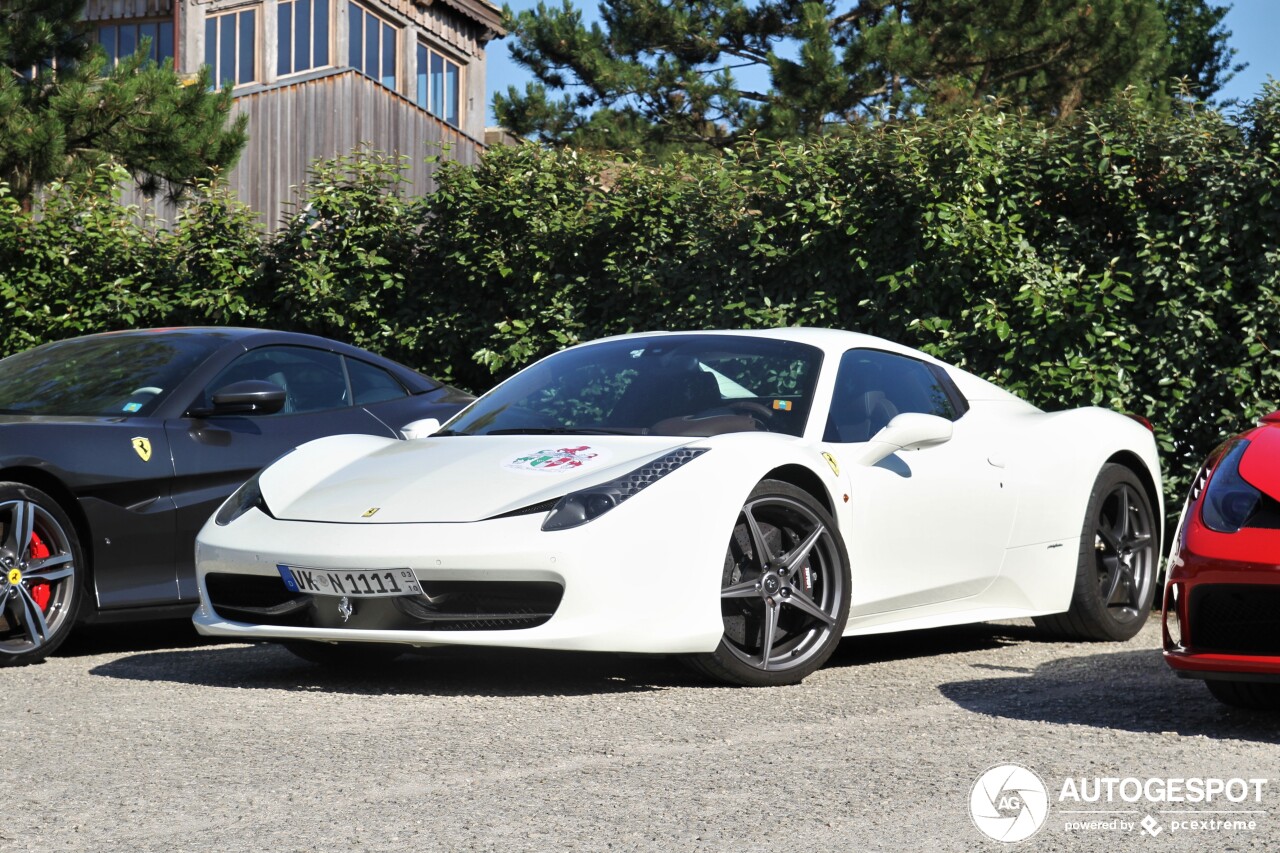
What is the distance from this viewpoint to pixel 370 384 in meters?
7.62

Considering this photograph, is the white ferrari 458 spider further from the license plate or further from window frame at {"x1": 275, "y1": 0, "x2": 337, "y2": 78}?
window frame at {"x1": 275, "y1": 0, "x2": 337, "y2": 78}

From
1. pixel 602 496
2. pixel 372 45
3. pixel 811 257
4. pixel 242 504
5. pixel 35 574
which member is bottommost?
pixel 35 574

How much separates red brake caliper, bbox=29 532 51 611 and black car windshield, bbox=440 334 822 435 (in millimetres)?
1515

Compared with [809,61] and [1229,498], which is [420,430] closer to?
[1229,498]

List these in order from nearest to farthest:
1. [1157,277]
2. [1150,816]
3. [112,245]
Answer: [1150,816]
[1157,277]
[112,245]

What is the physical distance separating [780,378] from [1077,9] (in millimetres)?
19078

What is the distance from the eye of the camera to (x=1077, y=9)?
23.2 m

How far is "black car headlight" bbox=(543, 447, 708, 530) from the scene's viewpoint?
4953mm

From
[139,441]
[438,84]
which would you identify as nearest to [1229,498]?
[139,441]

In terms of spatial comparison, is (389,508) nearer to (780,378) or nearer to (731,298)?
(780,378)

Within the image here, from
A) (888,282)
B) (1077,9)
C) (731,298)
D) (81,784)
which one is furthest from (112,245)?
(1077,9)

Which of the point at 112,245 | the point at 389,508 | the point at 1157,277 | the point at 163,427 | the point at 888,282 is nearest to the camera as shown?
the point at 389,508

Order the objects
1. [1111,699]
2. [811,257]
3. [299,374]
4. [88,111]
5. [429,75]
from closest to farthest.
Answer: [1111,699] → [299,374] → [811,257] → [88,111] → [429,75]
